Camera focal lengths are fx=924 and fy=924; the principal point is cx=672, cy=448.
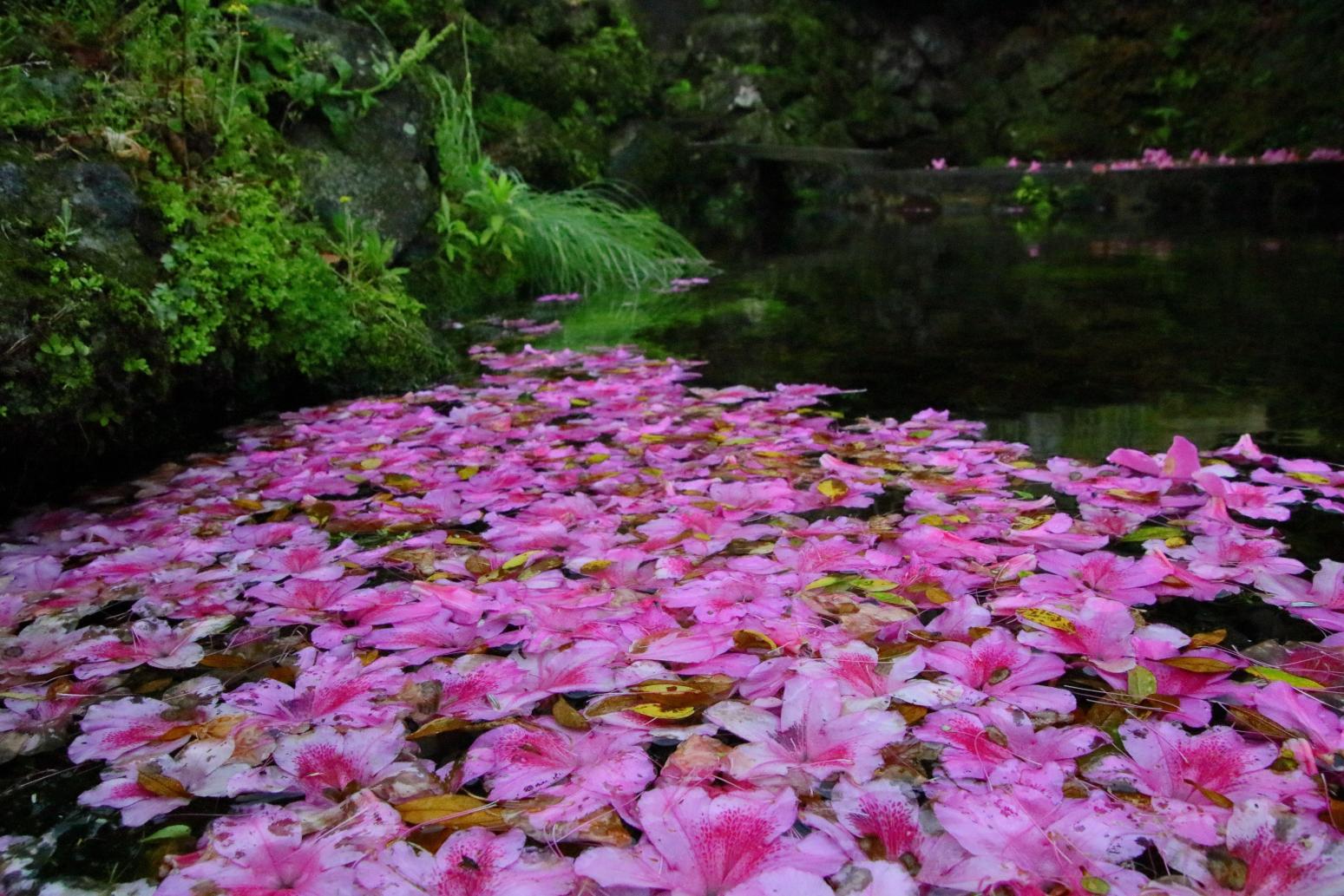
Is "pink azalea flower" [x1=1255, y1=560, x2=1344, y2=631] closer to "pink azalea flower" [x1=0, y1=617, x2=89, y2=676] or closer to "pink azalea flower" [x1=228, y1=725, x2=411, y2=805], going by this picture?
"pink azalea flower" [x1=228, y1=725, x2=411, y2=805]

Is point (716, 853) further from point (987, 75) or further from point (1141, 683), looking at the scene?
point (987, 75)

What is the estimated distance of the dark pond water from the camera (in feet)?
7.48

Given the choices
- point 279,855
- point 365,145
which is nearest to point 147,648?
point 279,855

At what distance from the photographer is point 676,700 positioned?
3.51ft

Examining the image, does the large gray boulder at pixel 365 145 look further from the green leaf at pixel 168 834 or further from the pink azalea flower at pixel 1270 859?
the pink azalea flower at pixel 1270 859

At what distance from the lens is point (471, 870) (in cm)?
82

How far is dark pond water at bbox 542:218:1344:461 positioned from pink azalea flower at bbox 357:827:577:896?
157 cm

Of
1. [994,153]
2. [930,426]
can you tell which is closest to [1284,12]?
[994,153]

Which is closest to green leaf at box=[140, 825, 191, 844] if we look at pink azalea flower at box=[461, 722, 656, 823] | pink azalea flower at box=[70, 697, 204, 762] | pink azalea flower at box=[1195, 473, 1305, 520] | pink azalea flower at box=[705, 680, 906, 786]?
pink azalea flower at box=[70, 697, 204, 762]

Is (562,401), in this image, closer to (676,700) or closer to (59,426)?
(59,426)

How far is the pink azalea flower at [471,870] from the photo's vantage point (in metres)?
0.80

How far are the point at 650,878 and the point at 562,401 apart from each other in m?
2.01

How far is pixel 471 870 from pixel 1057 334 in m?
3.04

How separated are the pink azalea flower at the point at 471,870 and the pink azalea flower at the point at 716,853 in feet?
0.10
